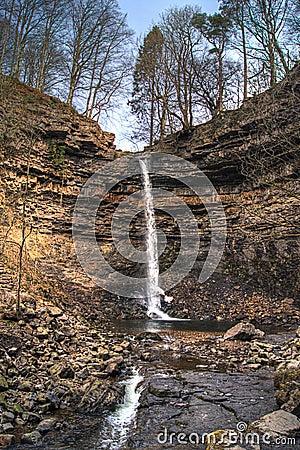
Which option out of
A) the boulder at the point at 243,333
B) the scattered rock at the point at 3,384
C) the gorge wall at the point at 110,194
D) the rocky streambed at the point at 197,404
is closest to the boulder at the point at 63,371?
the rocky streambed at the point at 197,404

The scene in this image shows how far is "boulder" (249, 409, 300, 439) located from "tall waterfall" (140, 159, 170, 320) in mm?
10855

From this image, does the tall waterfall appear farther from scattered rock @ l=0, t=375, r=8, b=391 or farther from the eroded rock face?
scattered rock @ l=0, t=375, r=8, b=391

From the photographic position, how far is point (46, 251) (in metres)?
13.4

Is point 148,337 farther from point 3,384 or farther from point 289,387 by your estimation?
point 289,387

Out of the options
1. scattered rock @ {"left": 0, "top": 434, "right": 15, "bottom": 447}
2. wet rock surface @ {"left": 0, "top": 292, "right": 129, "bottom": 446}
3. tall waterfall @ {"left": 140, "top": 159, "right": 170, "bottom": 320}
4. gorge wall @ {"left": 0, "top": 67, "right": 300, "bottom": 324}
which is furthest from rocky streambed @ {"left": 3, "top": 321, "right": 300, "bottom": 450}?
tall waterfall @ {"left": 140, "top": 159, "right": 170, "bottom": 320}

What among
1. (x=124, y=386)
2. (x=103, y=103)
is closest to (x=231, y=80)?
(x=103, y=103)

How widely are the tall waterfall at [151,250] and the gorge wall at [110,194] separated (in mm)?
395

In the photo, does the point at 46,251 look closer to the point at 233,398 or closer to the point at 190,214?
the point at 190,214

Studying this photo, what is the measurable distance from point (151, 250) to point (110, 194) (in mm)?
3289

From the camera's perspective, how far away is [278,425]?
3416 mm

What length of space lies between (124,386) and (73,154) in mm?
12146

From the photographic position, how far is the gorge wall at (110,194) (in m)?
13.0

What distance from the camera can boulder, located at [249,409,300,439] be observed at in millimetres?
3297

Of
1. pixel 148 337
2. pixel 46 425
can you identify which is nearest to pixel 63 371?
pixel 46 425
